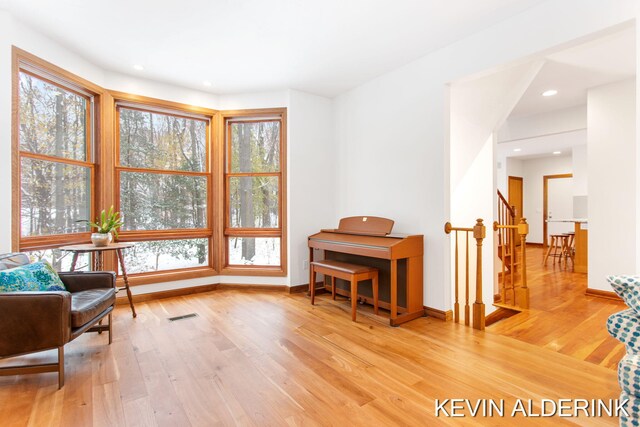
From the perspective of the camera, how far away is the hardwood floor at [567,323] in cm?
255

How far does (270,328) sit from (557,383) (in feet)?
7.17

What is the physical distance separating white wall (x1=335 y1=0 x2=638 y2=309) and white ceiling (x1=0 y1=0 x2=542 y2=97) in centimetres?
15

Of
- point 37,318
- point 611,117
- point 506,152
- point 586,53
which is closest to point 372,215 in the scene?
point 586,53

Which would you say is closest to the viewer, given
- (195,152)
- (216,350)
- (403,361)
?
(403,361)

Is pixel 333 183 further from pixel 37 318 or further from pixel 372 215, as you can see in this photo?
pixel 37 318

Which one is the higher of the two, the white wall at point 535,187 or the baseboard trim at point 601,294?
the white wall at point 535,187

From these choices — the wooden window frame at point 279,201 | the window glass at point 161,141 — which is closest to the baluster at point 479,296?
the wooden window frame at point 279,201

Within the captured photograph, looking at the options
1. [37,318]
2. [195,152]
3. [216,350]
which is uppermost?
[195,152]

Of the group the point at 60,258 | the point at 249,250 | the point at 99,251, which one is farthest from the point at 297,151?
the point at 60,258

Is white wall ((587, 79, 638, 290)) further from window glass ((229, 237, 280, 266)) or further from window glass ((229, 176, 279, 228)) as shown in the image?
window glass ((229, 237, 280, 266))

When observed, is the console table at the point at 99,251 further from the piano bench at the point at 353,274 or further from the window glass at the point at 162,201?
the piano bench at the point at 353,274

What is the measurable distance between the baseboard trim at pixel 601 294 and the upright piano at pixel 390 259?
2741 mm

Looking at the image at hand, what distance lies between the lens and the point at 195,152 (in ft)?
13.9

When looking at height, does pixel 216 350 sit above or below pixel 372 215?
below
